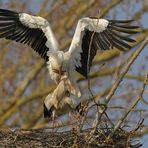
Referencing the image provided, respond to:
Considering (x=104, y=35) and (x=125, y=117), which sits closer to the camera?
(x=125, y=117)

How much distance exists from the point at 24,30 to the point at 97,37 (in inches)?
41.4

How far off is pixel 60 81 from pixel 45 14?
9052mm

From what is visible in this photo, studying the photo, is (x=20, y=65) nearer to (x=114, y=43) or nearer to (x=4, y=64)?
(x=4, y=64)

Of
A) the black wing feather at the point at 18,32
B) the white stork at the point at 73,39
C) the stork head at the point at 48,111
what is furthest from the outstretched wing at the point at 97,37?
the stork head at the point at 48,111

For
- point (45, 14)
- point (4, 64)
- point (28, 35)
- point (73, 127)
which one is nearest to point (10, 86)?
point (4, 64)

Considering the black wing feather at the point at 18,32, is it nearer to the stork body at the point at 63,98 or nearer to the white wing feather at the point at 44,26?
the white wing feather at the point at 44,26

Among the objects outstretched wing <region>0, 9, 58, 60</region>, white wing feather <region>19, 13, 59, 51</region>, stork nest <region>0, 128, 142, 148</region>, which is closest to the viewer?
stork nest <region>0, 128, 142, 148</region>

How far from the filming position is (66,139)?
368 inches

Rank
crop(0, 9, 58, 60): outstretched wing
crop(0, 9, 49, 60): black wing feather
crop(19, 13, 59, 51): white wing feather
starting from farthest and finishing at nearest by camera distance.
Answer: crop(0, 9, 49, 60): black wing feather < crop(0, 9, 58, 60): outstretched wing < crop(19, 13, 59, 51): white wing feather

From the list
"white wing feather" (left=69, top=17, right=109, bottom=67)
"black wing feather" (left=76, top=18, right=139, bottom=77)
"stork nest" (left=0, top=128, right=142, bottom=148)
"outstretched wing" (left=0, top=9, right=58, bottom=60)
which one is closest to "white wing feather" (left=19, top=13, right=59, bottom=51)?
"outstretched wing" (left=0, top=9, right=58, bottom=60)

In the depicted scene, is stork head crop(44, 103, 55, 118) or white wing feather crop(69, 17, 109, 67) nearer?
white wing feather crop(69, 17, 109, 67)

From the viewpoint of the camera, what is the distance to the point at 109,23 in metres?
11.1

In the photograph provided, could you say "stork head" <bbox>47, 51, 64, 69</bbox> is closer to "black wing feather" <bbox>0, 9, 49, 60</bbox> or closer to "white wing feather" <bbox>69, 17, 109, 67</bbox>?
"white wing feather" <bbox>69, 17, 109, 67</bbox>

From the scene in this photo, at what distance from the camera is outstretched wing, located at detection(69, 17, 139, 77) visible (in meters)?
11.0
